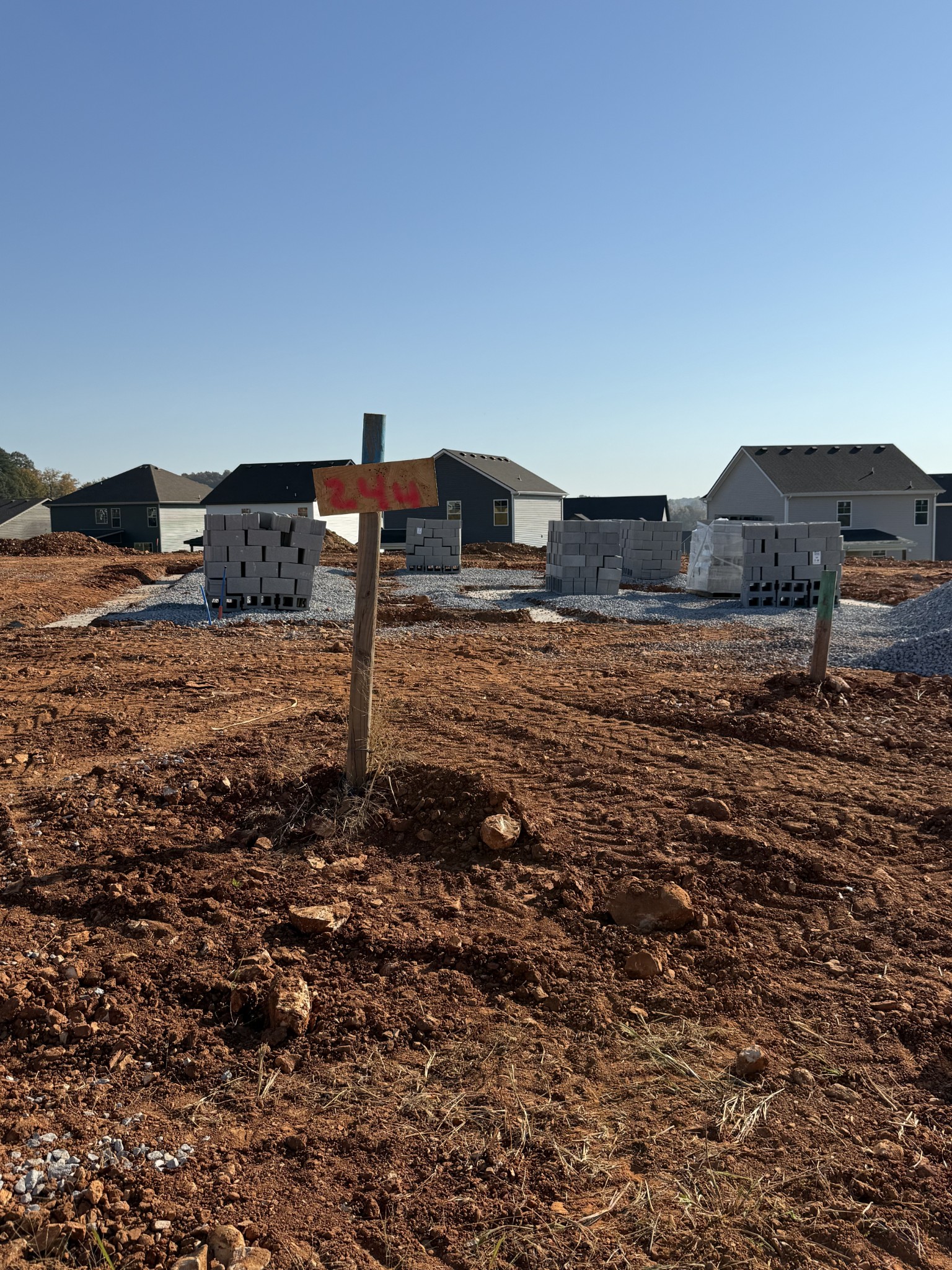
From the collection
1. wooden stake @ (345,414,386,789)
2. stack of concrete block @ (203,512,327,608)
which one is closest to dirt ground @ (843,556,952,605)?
stack of concrete block @ (203,512,327,608)

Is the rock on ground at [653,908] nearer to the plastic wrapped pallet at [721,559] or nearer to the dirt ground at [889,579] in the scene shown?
the dirt ground at [889,579]

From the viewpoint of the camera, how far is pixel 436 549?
2667 centimetres

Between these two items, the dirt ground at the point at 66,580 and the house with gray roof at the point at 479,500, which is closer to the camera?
the dirt ground at the point at 66,580

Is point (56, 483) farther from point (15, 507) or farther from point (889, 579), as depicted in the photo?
point (889, 579)

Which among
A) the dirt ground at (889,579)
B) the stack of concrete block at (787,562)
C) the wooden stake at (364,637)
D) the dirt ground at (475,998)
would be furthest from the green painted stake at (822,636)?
the dirt ground at (889,579)

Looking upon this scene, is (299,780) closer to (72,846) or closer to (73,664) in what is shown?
(72,846)

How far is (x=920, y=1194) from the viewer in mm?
2721

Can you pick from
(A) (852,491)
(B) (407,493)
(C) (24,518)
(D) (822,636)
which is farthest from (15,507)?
(B) (407,493)

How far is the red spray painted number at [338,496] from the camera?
520 centimetres

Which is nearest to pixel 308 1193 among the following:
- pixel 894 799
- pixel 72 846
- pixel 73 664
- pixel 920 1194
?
pixel 920 1194

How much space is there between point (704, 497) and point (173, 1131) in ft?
155

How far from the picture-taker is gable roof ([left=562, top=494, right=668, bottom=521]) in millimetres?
57156

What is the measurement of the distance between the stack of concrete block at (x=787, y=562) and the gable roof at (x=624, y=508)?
3830cm

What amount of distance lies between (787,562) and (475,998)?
53.6 feet
